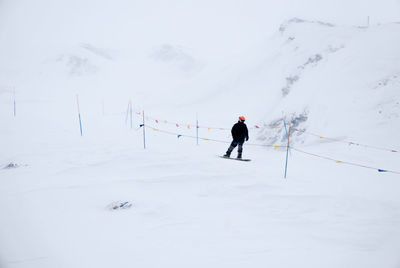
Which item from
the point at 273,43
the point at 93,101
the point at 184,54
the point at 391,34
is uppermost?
the point at 184,54

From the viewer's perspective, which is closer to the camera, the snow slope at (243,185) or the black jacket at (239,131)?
the snow slope at (243,185)

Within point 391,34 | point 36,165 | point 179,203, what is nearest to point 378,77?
point 391,34

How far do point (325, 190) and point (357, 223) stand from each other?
5.25ft

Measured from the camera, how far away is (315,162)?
1133 cm

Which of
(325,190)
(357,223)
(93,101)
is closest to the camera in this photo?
(357,223)

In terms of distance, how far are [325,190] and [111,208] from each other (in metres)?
6.45

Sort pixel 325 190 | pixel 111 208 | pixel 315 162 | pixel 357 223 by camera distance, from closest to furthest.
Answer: pixel 357 223, pixel 111 208, pixel 325 190, pixel 315 162

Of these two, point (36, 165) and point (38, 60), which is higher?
point (38, 60)

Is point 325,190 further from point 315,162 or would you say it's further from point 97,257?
point 97,257

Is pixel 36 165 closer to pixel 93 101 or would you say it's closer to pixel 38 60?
pixel 93 101

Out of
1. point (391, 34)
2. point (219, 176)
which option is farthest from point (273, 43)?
point (219, 176)

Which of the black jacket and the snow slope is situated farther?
the black jacket

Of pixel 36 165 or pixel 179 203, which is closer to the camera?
pixel 179 203

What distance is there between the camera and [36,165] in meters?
9.82
